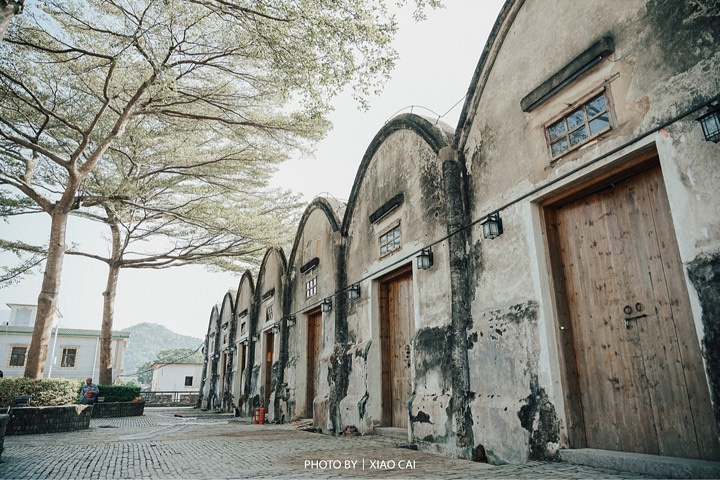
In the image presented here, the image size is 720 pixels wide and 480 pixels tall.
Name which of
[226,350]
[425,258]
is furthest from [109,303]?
[425,258]

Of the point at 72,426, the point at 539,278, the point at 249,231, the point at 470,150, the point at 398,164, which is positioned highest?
the point at 249,231

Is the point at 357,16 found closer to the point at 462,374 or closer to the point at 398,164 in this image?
the point at 398,164

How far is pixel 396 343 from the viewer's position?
8.58 metres

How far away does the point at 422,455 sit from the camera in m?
5.98

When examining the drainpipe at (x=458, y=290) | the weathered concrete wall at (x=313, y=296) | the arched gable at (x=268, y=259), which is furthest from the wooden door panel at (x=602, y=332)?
the arched gable at (x=268, y=259)

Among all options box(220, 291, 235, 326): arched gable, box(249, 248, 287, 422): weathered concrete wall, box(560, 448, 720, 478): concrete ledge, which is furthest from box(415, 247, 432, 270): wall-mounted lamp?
box(220, 291, 235, 326): arched gable

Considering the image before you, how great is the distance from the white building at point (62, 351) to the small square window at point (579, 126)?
3574 cm

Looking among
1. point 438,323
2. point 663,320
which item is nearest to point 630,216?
point 663,320

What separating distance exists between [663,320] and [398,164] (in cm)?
558

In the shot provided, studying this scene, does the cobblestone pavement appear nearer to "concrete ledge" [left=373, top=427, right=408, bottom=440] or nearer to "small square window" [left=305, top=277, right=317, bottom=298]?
"concrete ledge" [left=373, top=427, right=408, bottom=440]

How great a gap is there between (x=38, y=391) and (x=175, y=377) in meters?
36.3

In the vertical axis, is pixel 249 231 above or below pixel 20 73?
below

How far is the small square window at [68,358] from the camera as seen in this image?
3327cm

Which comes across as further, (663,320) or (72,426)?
(72,426)
